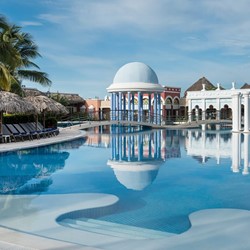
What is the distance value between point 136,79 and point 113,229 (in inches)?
1099

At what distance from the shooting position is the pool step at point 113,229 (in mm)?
5461

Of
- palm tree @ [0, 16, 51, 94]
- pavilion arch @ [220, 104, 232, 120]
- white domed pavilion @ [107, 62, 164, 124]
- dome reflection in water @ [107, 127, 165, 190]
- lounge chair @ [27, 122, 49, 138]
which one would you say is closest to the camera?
dome reflection in water @ [107, 127, 165, 190]

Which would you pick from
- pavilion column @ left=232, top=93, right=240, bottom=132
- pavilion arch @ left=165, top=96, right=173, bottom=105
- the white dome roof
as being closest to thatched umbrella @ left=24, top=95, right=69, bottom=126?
the white dome roof

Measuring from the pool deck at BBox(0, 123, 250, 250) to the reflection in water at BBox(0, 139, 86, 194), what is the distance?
123cm

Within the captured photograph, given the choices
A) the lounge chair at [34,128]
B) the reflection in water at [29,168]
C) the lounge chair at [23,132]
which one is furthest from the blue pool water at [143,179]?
the lounge chair at [34,128]

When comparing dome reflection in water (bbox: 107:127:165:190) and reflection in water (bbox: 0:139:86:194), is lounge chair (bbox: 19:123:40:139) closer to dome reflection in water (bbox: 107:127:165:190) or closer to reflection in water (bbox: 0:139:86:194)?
reflection in water (bbox: 0:139:86:194)

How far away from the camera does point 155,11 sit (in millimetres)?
16234

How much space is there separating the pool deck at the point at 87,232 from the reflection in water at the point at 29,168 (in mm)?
1227

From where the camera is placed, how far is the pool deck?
4609 mm

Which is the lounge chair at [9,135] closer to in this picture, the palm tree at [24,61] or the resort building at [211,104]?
the palm tree at [24,61]

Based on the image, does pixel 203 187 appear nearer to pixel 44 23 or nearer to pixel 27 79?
pixel 44 23

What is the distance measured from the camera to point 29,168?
11492mm

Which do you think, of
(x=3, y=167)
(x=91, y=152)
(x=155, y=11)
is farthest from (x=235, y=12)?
(x=3, y=167)

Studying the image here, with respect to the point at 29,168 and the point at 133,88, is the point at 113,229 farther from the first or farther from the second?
the point at 133,88
